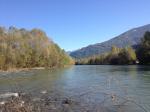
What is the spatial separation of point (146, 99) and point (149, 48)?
113865 millimetres

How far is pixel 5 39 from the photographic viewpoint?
10475cm

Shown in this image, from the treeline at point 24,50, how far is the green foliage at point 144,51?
142 feet

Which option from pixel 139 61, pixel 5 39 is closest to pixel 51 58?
pixel 5 39

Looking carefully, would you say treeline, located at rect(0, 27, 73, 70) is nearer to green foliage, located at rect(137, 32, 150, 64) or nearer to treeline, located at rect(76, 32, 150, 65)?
treeline, located at rect(76, 32, 150, 65)

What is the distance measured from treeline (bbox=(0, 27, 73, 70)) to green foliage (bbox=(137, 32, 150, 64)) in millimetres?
43156

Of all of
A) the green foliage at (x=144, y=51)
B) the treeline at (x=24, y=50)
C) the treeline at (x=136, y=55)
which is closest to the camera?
the treeline at (x=24, y=50)

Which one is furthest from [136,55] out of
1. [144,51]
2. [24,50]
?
[24,50]

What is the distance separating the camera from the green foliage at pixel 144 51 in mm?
137500

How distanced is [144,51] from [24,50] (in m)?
62.7

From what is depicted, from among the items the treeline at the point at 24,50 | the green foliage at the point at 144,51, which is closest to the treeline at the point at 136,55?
the green foliage at the point at 144,51

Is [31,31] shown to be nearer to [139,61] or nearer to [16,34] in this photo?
[16,34]

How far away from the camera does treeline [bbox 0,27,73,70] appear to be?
4002 inches

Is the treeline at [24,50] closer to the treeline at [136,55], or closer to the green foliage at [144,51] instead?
the treeline at [136,55]

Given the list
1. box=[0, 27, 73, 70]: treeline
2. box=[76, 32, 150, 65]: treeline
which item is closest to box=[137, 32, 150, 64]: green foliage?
box=[76, 32, 150, 65]: treeline
